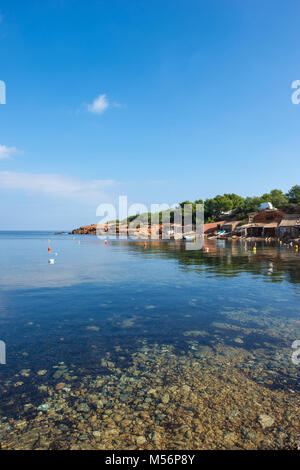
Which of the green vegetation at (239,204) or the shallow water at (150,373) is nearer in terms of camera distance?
the shallow water at (150,373)

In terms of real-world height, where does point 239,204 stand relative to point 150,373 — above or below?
above

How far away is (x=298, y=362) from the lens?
772 cm

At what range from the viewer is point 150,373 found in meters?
7.25

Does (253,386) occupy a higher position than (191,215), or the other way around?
(191,215)

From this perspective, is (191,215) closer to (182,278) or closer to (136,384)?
(182,278)

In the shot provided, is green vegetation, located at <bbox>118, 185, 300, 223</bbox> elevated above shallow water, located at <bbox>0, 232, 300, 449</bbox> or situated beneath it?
elevated above

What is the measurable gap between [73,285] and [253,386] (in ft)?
50.1

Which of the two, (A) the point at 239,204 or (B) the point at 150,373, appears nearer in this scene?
(B) the point at 150,373

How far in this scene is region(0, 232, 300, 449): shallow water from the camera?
5.09 m

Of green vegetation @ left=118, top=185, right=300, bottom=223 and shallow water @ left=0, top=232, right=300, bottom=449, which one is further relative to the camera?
green vegetation @ left=118, top=185, right=300, bottom=223

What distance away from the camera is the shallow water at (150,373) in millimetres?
5094

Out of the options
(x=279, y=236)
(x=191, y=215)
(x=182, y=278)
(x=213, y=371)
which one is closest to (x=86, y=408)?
(x=213, y=371)

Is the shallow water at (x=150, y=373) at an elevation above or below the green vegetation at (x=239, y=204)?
below
